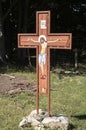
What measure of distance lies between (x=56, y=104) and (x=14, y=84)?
298cm

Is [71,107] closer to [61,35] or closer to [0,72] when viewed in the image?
[61,35]

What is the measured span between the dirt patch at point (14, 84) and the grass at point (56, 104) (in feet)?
1.69

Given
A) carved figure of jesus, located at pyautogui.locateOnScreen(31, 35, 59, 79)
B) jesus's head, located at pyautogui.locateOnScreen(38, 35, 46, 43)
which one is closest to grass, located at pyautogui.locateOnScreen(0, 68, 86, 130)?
carved figure of jesus, located at pyautogui.locateOnScreen(31, 35, 59, 79)

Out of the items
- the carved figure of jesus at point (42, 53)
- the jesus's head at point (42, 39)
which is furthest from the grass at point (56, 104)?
the jesus's head at point (42, 39)

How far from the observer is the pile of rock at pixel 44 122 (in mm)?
7559

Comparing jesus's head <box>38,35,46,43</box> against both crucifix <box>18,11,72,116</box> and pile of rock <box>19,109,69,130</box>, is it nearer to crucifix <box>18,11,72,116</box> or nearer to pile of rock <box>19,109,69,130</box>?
crucifix <box>18,11,72,116</box>

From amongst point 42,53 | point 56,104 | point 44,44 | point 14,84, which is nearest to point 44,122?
point 42,53

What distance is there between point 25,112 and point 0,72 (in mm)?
6734

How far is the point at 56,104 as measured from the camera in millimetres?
10180

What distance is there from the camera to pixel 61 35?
7.95 meters

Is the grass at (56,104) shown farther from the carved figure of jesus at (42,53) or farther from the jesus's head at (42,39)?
the jesus's head at (42,39)

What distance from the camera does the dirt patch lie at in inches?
469

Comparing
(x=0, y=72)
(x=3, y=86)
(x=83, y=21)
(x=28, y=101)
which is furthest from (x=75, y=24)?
(x=28, y=101)

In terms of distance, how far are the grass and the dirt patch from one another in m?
0.51
